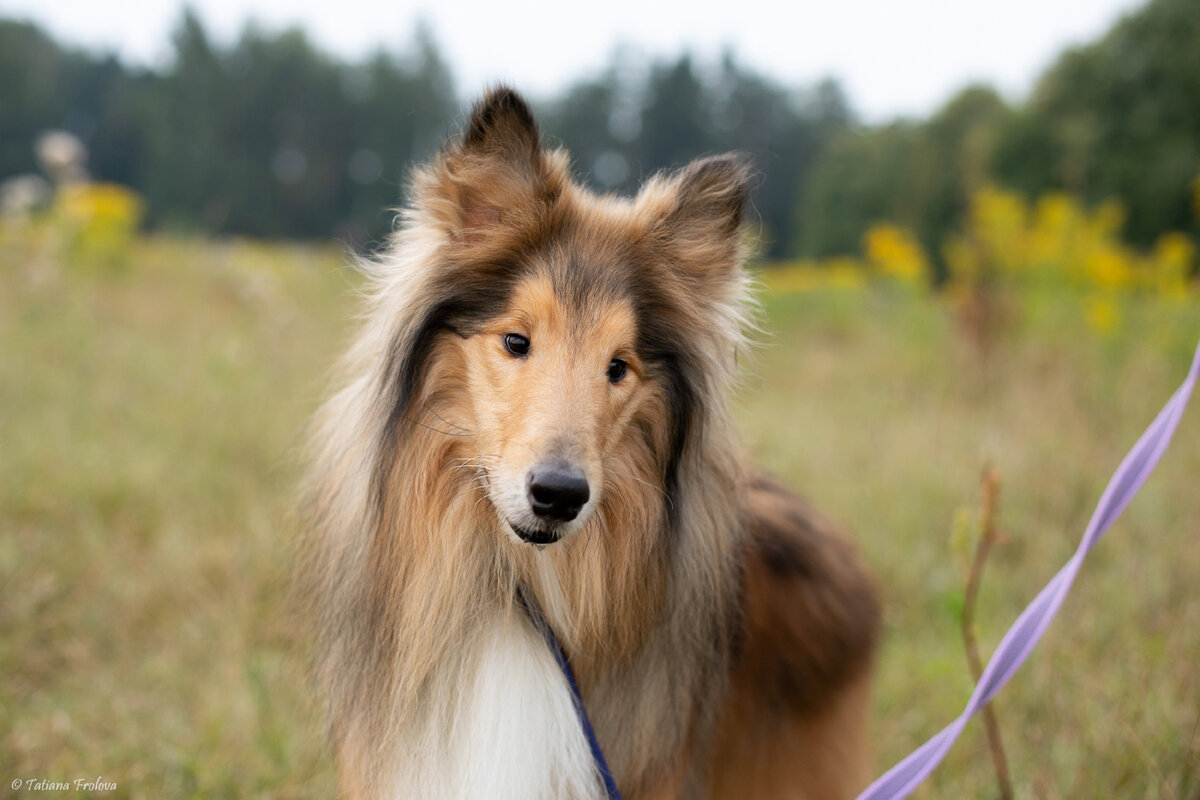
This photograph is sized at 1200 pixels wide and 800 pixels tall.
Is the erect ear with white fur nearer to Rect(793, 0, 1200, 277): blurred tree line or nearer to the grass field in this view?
the grass field

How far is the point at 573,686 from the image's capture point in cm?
213

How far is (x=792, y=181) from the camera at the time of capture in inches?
1497

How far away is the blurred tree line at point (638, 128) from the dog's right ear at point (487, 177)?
63.2 feet

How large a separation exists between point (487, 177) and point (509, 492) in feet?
2.97

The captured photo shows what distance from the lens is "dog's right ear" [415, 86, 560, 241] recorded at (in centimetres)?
215

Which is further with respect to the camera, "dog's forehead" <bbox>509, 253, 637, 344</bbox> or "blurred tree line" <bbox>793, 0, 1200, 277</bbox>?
"blurred tree line" <bbox>793, 0, 1200, 277</bbox>

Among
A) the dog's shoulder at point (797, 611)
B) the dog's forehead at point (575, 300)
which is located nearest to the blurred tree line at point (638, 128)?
the dog's shoulder at point (797, 611)

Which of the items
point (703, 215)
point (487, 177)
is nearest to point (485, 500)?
point (487, 177)

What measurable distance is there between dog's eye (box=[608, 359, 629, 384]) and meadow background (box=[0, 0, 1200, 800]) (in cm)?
62

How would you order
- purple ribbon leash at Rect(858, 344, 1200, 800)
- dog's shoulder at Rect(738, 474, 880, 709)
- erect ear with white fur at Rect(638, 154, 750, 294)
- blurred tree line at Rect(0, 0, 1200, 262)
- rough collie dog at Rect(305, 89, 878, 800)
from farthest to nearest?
blurred tree line at Rect(0, 0, 1200, 262) < dog's shoulder at Rect(738, 474, 880, 709) < erect ear with white fur at Rect(638, 154, 750, 294) < rough collie dog at Rect(305, 89, 878, 800) < purple ribbon leash at Rect(858, 344, 1200, 800)

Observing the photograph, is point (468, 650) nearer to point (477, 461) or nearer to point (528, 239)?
point (477, 461)

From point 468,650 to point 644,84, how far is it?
34741 mm

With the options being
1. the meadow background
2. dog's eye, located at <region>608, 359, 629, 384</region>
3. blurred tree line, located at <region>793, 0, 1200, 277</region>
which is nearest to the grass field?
the meadow background

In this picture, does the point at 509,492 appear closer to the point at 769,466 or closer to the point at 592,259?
the point at 592,259
